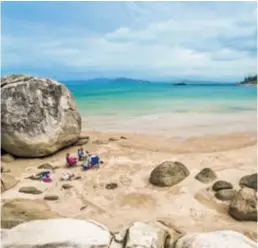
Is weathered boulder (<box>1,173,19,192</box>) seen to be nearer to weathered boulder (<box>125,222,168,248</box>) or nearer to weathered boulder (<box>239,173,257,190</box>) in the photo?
weathered boulder (<box>125,222,168,248</box>)

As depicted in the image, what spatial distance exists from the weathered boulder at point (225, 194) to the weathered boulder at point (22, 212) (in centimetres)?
245

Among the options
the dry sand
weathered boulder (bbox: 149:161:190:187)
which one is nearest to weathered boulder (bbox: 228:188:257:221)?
the dry sand

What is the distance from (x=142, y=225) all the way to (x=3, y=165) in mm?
4532

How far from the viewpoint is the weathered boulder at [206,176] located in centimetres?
650

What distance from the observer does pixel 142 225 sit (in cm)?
443

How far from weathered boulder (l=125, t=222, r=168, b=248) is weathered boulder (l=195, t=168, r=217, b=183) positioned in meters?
2.23

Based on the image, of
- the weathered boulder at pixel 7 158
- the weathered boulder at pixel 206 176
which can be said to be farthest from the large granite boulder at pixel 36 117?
the weathered boulder at pixel 206 176

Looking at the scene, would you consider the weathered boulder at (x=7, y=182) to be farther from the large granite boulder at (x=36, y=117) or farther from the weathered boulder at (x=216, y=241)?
the weathered boulder at (x=216, y=241)

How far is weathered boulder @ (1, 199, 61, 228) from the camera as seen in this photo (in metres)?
4.83

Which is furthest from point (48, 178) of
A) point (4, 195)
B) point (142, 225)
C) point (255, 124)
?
point (255, 124)

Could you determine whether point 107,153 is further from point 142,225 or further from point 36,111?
point 142,225

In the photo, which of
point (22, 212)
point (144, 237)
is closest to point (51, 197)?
point (22, 212)

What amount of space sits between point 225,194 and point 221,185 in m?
0.32

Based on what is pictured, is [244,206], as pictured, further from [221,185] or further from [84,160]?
[84,160]
